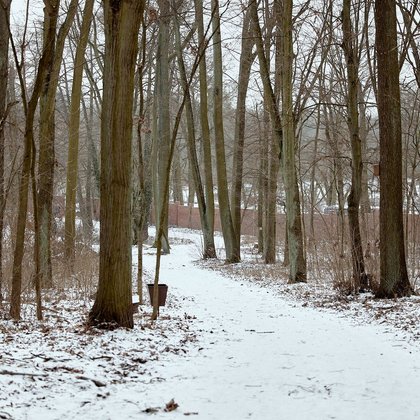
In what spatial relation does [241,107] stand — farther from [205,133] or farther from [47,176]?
[47,176]

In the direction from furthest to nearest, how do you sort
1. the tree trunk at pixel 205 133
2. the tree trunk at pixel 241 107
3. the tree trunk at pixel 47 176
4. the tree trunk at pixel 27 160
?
the tree trunk at pixel 205 133
the tree trunk at pixel 241 107
the tree trunk at pixel 47 176
the tree trunk at pixel 27 160

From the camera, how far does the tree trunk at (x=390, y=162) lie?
859 cm

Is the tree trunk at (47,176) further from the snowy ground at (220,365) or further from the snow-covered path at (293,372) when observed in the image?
the snow-covered path at (293,372)

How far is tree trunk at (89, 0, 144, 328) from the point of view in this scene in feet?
20.0

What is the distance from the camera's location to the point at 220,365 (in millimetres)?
4949

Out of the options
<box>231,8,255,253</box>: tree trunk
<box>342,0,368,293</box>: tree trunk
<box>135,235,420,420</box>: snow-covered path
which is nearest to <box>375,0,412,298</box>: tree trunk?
<box>342,0,368,293</box>: tree trunk

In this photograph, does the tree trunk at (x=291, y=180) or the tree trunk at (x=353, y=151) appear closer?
the tree trunk at (x=353, y=151)

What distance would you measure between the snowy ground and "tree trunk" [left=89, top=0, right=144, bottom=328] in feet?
1.37

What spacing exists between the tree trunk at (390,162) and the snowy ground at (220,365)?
57cm

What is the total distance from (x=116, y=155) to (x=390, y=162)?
4453 millimetres

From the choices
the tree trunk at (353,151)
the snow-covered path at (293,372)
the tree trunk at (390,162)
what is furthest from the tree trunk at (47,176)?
the tree trunk at (390,162)

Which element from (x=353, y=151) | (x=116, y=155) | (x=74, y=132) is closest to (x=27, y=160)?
(x=116, y=155)

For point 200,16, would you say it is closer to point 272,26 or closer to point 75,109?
point 272,26

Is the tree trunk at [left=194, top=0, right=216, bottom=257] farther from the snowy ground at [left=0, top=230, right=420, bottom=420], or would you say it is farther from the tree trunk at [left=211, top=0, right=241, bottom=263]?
the snowy ground at [left=0, top=230, right=420, bottom=420]
